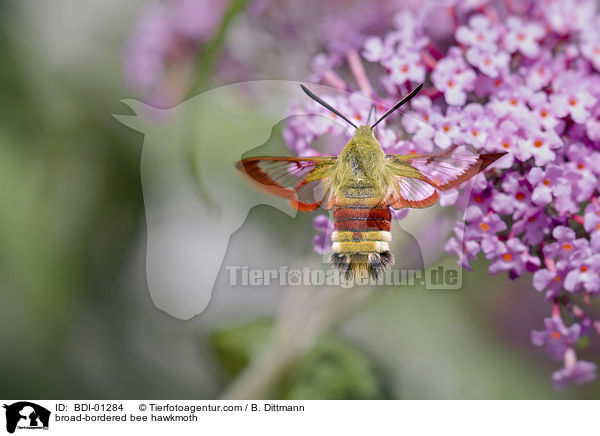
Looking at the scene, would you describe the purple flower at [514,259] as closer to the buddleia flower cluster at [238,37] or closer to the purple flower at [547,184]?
the purple flower at [547,184]

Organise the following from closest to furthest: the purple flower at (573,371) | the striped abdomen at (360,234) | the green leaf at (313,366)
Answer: the striped abdomen at (360,234), the purple flower at (573,371), the green leaf at (313,366)

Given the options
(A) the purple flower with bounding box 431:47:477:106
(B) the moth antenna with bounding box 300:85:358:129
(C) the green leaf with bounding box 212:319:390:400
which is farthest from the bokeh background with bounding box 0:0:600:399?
(A) the purple flower with bounding box 431:47:477:106

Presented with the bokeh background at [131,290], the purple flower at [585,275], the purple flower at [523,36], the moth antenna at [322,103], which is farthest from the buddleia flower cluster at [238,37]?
the purple flower at [585,275]

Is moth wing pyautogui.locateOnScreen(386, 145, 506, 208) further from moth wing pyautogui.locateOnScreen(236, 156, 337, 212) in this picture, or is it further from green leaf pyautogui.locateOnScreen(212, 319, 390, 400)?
green leaf pyautogui.locateOnScreen(212, 319, 390, 400)

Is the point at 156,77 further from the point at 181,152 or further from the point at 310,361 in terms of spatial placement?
the point at 310,361
